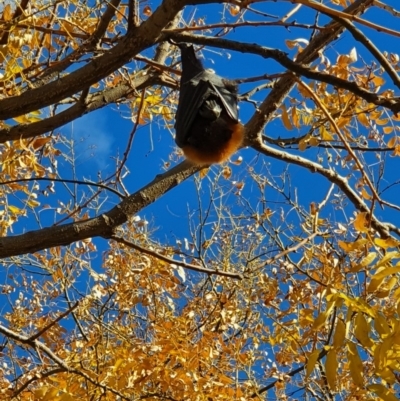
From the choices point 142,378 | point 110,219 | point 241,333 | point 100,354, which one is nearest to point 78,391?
point 142,378

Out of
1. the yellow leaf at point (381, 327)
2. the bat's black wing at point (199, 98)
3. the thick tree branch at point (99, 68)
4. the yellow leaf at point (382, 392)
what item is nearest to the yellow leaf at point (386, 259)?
the yellow leaf at point (381, 327)

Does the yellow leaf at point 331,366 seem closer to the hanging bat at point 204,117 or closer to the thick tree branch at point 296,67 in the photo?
the thick tree branch at point 296,67

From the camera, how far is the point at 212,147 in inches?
126

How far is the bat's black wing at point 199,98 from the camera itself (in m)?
3.18

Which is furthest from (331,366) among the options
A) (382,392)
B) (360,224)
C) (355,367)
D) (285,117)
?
(285,117)

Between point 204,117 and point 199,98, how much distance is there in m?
0.13

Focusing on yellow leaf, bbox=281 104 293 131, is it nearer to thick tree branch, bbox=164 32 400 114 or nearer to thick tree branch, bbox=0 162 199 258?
thick tree branch, bbox=164 32 400 114

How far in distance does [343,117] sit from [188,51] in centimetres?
97

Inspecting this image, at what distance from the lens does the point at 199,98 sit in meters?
3.19

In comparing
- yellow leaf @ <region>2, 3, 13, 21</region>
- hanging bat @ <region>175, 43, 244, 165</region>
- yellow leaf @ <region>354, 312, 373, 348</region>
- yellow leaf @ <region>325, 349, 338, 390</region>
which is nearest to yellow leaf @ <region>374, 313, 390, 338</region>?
yellow leaf @ <region>354, 312, 373, 348</region>

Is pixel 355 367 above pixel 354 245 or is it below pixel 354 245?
below

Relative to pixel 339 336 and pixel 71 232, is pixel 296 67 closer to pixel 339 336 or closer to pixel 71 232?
pixel 339 336

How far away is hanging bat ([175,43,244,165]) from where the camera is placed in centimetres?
319

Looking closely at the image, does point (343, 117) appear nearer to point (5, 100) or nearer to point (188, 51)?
point (188, 51)
